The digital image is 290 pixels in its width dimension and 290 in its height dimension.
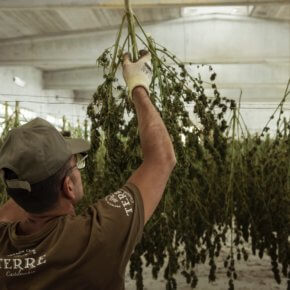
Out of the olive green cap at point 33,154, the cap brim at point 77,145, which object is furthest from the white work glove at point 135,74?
the olive green cap at point 33,154

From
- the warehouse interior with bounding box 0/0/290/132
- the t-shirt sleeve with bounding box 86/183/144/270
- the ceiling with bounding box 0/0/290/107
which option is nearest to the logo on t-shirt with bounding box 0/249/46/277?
the t-shirt sleeve with bounding box 86/183/144/270

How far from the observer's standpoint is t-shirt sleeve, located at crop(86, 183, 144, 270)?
1252 millimetres

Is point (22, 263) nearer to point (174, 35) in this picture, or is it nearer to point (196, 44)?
point (174, 35)

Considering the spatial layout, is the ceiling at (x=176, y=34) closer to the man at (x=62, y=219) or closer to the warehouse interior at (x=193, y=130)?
the warehouse interior at (x=193, y=130)

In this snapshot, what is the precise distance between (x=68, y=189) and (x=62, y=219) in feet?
0.29

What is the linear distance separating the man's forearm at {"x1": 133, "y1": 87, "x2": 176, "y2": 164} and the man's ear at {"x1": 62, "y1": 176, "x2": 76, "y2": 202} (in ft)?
0.76

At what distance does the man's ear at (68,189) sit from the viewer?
1.35 meters

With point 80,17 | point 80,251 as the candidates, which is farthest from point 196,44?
point 80,251

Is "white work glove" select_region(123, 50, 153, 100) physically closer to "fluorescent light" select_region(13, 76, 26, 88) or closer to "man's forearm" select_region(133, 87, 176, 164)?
"man's forearm" select_region(133, 87, 176, 164)

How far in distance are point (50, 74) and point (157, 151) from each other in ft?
27.1

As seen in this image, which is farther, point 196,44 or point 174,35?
point 196,44

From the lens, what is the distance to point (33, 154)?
51.3 inches

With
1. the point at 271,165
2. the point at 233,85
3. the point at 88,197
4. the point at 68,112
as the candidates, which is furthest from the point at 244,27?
the point at 68,112

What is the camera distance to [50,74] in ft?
30.6
